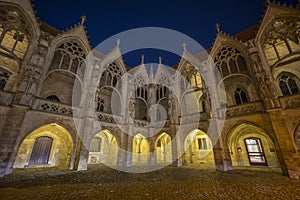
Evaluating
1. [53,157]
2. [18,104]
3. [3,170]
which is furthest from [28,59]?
[53,157]

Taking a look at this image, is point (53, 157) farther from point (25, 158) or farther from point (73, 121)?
point (73, 121)

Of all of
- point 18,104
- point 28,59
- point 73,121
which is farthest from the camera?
point 73,121

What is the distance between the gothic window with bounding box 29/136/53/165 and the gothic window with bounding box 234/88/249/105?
62.7 feet

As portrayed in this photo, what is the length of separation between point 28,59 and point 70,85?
4.34m

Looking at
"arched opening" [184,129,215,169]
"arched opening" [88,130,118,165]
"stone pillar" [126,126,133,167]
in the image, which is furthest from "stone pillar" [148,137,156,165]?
"arched opening" [88,130,118,165]

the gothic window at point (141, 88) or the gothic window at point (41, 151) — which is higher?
the gothic window at point (141, 88)

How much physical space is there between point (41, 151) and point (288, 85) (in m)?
23.2

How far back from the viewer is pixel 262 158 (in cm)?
1298

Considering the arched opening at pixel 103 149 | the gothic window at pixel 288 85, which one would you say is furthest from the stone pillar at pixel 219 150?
the arched opening at pixel 103 149

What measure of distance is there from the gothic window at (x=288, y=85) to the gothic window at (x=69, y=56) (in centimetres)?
1938

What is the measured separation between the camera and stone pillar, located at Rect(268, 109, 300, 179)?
26.1ft

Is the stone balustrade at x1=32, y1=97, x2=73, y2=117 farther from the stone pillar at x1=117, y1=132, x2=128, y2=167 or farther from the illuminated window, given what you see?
the illuminated window

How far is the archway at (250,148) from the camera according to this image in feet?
41.7

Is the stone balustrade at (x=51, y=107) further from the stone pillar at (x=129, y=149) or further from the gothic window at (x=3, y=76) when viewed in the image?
the stone pillar at (x=129, y=149)
